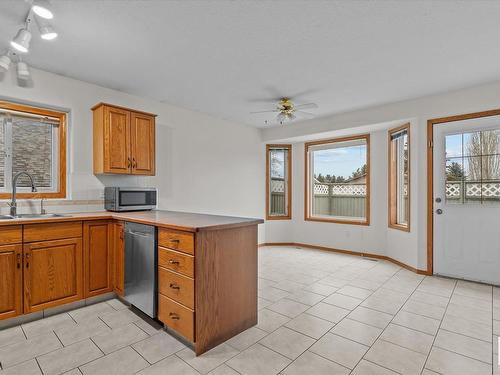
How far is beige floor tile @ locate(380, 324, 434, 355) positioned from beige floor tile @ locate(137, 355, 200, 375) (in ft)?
4.91

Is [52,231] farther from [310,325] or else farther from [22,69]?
[310,325]

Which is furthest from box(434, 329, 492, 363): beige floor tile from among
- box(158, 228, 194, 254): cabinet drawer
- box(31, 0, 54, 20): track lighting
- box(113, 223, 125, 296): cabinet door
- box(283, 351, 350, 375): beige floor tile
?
box(31, 0, 54, 20): track lighting

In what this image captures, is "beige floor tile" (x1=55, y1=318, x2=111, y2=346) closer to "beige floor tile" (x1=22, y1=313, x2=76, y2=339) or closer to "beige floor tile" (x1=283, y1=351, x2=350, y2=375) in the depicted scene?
"beige floor tile" (x1=22, y1=313, x2=76, y2=339)

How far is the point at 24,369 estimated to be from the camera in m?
1.82

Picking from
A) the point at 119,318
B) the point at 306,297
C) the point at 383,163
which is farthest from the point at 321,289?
the point at 383,163

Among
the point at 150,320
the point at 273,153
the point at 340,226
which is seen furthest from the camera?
the point at 273,153

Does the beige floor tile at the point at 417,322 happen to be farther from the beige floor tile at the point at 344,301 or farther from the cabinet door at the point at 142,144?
the cabinet door at the point at 142,144

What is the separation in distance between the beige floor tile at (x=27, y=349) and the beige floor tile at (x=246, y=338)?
130cm

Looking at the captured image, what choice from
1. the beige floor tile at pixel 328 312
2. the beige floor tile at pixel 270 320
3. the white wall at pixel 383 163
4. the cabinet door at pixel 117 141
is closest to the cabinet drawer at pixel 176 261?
the beige floor tile at pixel 270 320

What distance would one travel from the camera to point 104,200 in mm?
3410

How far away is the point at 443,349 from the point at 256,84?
3.10 meters

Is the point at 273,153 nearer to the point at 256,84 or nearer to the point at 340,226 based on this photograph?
the point at 340,226

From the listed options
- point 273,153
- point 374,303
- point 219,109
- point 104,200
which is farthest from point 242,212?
point 374,303

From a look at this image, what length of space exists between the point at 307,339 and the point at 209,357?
77cm
